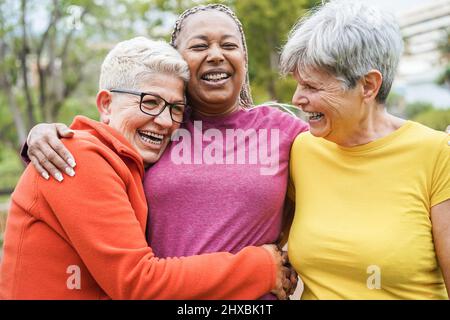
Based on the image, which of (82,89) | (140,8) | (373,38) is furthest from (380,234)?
(82,89)

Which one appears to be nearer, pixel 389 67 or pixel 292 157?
pixel 389 67

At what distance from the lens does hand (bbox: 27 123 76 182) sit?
2.05 m

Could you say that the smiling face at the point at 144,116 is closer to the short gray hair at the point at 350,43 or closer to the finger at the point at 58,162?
the finger at the point at 58,162

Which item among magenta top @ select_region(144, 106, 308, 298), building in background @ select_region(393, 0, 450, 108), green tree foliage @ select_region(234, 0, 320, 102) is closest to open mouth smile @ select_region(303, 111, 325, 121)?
magenta top @ select_region(144, 106, 308, 298)

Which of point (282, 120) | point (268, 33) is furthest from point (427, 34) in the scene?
point (282, 120)

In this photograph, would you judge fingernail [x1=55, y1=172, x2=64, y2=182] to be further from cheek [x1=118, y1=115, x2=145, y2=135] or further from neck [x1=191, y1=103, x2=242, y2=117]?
neck [x1=191, y1=103, x2=242, y2=117]

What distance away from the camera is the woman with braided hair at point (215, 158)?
7.79ft

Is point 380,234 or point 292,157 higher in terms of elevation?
point 292,157

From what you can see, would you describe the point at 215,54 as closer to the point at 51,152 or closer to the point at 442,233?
the point at 51,152

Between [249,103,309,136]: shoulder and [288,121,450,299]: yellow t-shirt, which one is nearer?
[288,121,450,299]: yellow t-shirt

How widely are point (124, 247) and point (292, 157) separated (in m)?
0.93

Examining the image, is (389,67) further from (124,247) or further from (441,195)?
(124,247)

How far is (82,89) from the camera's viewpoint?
60.8 feet
